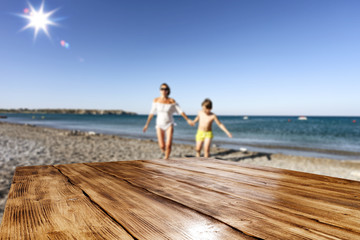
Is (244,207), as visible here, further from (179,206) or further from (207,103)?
(207,103)

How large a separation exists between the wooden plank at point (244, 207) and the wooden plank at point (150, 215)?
0.07 meters

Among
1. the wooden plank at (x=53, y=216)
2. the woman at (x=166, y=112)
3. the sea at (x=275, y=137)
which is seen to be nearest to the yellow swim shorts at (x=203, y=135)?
the woman at (x=166, y=112)

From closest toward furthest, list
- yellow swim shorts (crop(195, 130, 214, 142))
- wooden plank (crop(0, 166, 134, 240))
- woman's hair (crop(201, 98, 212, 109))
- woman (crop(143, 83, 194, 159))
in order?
wooden plank (crop(0, 166, 134, 240)), woman (crop(143, 83, 194, 159)), woman's hair (crop(201, 98, 212, 109)), yellow swim shorts (crop(195, 130, 214, 142))

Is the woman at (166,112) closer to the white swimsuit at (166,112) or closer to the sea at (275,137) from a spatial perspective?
the white swimsuit at (166,112)

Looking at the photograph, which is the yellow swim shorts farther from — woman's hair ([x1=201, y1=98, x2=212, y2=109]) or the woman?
the woman

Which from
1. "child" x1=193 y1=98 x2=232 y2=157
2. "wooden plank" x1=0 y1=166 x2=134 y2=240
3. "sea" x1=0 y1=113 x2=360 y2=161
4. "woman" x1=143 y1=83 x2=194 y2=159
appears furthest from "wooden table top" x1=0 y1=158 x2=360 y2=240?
"sea" x1=0 y1=113 x2=360 y2=161

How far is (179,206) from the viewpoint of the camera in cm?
96

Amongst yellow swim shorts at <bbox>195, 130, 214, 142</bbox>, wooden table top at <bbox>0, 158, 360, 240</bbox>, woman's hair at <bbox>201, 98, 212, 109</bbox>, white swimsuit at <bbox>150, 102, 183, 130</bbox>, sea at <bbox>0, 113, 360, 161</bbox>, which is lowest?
sea at <bbox>0, 113, 360, 161</bbox>

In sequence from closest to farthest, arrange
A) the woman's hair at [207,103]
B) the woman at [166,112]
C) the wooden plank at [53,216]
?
the wooden plank at [53,216]
the woman at [166,112]
the woman's hair at [207,103]

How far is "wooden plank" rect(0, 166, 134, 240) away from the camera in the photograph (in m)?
0.69

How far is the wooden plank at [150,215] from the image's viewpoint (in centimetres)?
71

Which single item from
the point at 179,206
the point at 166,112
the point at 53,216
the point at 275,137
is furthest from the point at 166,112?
the point at 275,137

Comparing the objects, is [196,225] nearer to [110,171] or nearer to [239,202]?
[239,202]

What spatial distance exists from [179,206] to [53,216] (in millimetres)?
530
